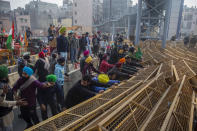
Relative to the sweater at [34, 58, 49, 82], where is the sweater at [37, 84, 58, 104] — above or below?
below

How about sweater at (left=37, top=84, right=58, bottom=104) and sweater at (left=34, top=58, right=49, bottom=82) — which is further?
sweater at (left=34, top=58, right=49, bottom=82)

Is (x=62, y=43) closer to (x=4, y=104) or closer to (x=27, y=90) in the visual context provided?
(x=27, y=90)

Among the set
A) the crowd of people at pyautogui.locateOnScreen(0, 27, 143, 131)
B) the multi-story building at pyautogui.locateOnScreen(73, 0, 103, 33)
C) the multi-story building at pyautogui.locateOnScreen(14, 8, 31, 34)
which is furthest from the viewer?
the multi-story building at pyautogui.locateOnScreen(73, 0, 103, 33)

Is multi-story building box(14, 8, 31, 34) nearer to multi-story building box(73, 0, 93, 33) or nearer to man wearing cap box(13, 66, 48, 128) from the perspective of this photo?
multi-story building box(73, 0, 93, 33)

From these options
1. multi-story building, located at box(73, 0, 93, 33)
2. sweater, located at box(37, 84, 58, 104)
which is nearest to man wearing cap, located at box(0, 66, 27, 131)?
sweater, located at box(37, 84, 58, 104)

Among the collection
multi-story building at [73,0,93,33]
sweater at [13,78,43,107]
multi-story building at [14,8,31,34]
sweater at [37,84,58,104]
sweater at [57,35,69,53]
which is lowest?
sweater at [37,84,58,104]

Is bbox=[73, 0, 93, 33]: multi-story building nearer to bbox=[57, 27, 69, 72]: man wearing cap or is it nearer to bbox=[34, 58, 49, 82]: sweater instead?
bbox=[57, 27, 69, 72]: man wearing cap

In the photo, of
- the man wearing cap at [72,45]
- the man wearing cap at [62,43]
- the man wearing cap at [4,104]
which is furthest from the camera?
the man wearing cap at [72,45]

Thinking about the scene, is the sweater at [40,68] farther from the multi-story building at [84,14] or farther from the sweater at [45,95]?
the multi-story building at [84,14]

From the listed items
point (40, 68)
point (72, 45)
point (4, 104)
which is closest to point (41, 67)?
point (40, 68)

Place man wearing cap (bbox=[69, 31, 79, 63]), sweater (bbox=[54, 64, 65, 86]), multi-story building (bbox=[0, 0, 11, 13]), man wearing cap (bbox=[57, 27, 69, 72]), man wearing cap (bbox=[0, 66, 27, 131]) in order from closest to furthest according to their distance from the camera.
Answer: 1. man wearing cap (bbox=[0, 66, 27, 131])
2. sweater (bbox=[54, 64, 65, 86])
3. man wearing cap (bbox=[57, 27, 69, 72])
4. man wearing cap (bbox=[69, 31, 79, 63])
5. multi-story building (bbox=[0, 0, 11, 13])

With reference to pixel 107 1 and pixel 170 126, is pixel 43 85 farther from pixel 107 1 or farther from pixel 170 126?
pixel 107 1

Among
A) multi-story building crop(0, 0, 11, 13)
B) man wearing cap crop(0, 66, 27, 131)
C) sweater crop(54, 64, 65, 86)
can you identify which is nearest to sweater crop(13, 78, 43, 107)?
man wearing cap crop(0, 66, 27, 131)

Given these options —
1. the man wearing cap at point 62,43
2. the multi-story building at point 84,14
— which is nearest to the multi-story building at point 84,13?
the multi-story building at point 84,14
